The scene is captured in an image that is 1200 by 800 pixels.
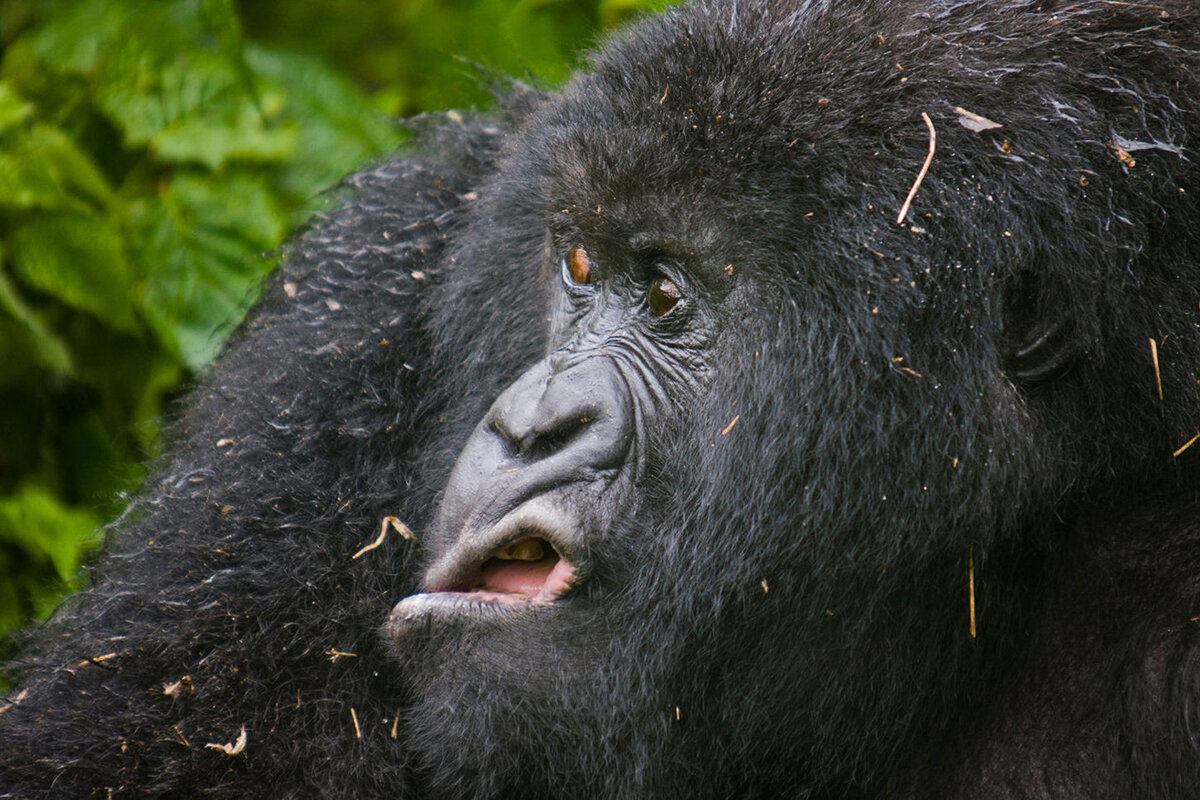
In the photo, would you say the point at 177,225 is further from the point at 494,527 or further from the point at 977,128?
the point at 977,128

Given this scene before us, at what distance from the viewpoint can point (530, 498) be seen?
2.37 m

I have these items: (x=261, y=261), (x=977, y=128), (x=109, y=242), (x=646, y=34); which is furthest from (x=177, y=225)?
(x=977, y=128)

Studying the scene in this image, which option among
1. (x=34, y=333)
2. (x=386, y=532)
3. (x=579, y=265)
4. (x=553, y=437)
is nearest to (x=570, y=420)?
(x=553, y=437)

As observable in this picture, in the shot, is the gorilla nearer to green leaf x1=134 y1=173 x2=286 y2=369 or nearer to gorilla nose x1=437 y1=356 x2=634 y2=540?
gorilla nose x1=437 y1=356 x2=634 y2=540

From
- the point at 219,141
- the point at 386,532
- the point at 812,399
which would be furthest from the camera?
the point at 219,141

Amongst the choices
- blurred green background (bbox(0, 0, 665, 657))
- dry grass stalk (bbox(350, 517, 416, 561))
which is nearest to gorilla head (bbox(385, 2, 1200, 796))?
dry grass stalk (bbox(350, 517, 416, 561))

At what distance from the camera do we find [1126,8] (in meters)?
2.38

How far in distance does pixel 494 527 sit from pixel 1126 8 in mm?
1530

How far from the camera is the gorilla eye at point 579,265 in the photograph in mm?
2707

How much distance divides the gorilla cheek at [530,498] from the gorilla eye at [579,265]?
0.82ft

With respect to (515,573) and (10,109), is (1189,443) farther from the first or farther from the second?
(10,109)

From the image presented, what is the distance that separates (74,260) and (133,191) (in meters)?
0.54

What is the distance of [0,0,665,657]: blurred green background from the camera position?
429cm

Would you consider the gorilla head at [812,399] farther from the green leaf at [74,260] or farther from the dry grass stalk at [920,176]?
the green leaf at [74,260]
